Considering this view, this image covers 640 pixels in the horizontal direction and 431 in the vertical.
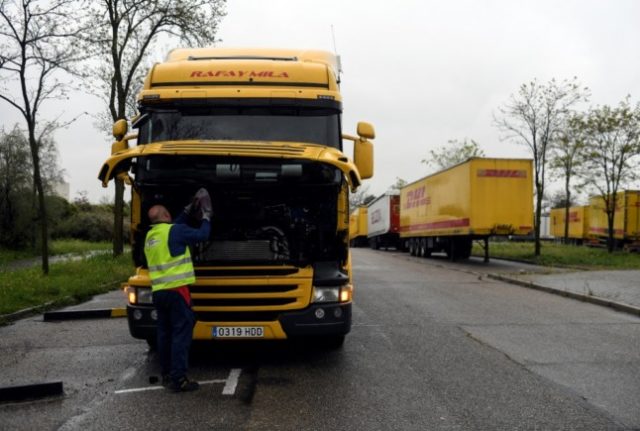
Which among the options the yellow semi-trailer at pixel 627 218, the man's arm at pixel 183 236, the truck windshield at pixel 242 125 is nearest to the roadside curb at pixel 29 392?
the man's arm at pixel 183 236

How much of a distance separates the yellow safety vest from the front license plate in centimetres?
71

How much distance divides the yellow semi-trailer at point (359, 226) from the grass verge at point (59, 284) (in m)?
36.2

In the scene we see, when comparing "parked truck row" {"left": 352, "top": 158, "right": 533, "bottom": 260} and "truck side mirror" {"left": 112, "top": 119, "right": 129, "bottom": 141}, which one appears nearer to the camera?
"truck side mirror" {"left": 112, "top": 119, "right": 129, "bottom": 141}

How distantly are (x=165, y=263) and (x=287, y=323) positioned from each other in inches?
55.3

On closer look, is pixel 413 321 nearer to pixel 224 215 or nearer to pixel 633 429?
pixel 224 215

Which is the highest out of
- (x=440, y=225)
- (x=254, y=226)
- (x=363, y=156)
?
(x=363, y=156)

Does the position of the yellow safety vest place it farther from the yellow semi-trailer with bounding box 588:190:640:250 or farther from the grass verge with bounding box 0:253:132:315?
the yellow semi-trailer with bounding box 588:190:640:250

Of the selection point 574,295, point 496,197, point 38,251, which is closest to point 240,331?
point 574,295

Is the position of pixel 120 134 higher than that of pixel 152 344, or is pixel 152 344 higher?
pixel 120 134

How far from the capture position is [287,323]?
21.4 feet

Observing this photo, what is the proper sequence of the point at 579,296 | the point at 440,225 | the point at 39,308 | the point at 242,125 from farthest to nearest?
the point at 440,225 < the point at 579,296 < the point at 39,308 < the point at 242,125

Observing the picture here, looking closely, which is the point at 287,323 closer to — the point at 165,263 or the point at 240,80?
the point at 165,263

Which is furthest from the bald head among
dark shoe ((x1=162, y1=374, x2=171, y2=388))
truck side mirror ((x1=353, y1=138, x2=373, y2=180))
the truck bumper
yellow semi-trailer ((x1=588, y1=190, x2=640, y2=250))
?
yellow semi-trailer ((x1=588, y1=190, x2=640, y2=250))

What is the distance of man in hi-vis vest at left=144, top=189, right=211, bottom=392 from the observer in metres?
5.96
